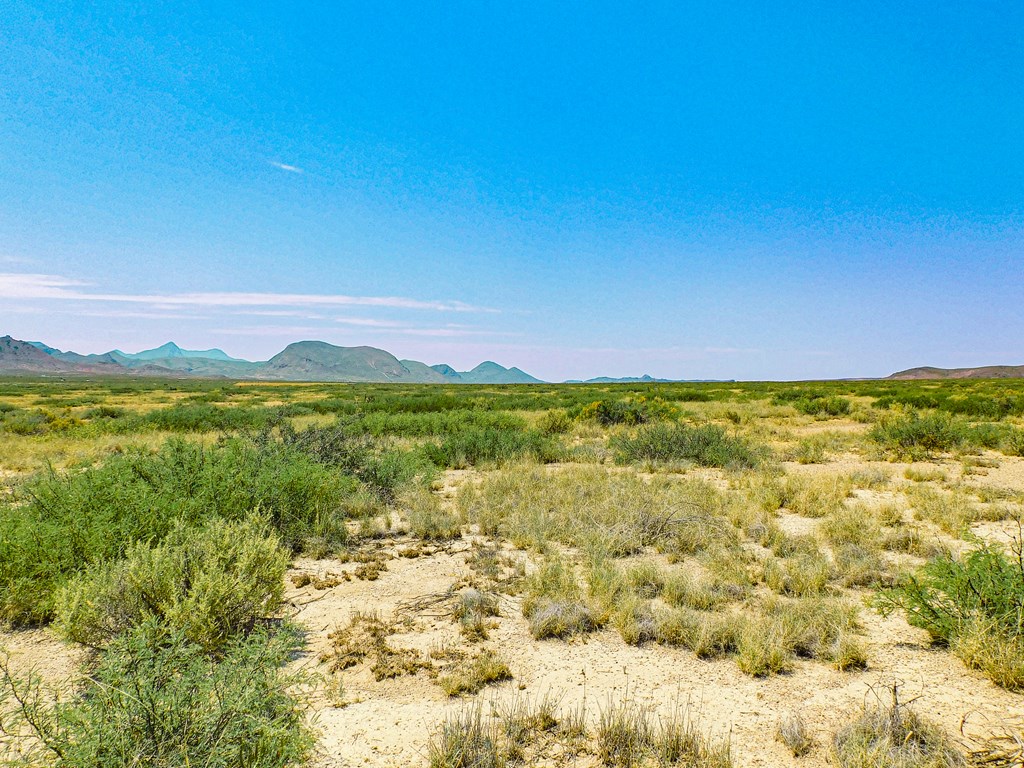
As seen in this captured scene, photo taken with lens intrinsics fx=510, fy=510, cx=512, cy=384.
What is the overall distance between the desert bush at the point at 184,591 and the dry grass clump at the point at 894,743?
14.0 feet

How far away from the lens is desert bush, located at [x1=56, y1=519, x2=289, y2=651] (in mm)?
3916

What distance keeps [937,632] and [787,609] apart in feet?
3.77

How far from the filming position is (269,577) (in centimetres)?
473

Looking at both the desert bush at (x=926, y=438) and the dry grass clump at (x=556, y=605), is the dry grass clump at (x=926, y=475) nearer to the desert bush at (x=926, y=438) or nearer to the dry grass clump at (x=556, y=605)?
the desert bush at (x=926, y=438)

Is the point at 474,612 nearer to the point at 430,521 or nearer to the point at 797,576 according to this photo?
the point at 430,521

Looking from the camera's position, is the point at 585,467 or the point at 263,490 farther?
the point at 585,467

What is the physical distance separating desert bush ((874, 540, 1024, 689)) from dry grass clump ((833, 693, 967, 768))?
1097mm

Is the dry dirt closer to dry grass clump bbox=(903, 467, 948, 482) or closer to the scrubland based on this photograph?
the scrubland

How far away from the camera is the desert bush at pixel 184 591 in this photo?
3.92 metres

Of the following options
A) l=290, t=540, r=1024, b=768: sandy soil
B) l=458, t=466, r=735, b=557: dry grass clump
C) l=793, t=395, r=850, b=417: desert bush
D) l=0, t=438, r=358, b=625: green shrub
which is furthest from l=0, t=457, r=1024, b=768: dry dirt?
l=793, t=395, r=850, b=417: desert bush

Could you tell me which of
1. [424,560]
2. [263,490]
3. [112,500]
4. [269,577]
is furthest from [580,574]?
[112,500]

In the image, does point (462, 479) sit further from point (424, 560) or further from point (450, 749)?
point (450, 749)

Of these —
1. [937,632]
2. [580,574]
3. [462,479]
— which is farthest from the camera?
[462,479]

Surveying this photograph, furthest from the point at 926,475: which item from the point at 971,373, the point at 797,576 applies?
the point at 971,373
